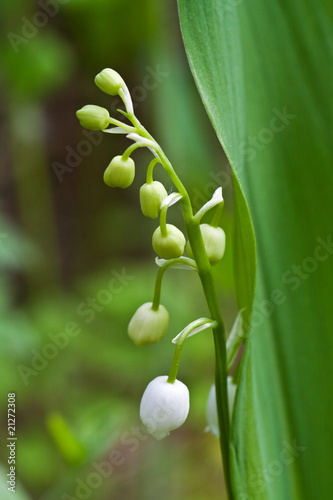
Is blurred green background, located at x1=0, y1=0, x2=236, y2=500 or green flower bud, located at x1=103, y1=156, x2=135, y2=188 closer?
green flower bud, located at x1=103, y1=156, x2=135, y2=188

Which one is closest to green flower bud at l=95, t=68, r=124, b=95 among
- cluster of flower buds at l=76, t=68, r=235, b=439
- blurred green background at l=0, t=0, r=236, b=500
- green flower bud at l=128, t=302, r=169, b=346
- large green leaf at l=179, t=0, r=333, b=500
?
cluster of flower buds at l=76, t=68, r=235, b=439

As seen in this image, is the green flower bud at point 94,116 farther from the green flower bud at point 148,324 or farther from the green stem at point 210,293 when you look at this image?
the green flower bud at point 148,324

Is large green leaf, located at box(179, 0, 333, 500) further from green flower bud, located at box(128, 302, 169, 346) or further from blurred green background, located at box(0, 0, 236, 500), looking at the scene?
blurred green background, located at box(0, 0, 236, 500)

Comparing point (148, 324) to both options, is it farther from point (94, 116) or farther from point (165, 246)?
point (94, 116)

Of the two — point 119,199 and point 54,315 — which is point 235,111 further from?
point 119,199

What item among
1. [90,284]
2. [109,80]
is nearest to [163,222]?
[109,80]

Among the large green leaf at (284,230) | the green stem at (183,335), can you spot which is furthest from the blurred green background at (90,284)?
the green stem at (183,335)
